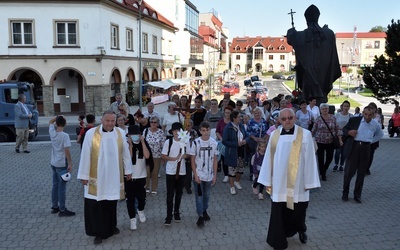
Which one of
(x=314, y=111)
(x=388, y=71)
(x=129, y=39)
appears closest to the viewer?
(x=314, y=111)

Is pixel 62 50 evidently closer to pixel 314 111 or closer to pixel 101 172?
pixel 314 111

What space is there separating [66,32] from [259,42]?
320 feet

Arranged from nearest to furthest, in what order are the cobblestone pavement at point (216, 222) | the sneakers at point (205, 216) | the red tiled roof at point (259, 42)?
the cobblestone pavement at point (216, 222)
the sneakers at point (205, 216)
the red tiled roof at point (259, 42)

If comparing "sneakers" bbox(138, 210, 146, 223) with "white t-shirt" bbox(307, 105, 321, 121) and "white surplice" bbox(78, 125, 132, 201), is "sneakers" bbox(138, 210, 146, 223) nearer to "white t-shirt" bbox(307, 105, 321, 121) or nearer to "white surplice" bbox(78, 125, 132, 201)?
"white surplice" bbox(78, 125, 132, 201)

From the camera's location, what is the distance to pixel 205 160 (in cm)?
655

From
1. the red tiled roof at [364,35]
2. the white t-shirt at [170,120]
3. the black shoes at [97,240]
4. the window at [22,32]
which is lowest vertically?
the black shoes at [97,240]

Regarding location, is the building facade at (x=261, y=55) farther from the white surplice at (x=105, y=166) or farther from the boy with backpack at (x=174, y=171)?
the white surplice at (x=105, y=166)

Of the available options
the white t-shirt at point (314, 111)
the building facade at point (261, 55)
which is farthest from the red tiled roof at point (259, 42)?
the white t-shirt at point (314, 111)

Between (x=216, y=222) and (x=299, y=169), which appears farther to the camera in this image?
(x=216, y=222)

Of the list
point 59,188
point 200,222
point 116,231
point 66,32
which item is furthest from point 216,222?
point 66,32

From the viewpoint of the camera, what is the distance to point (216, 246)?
19.2 ft

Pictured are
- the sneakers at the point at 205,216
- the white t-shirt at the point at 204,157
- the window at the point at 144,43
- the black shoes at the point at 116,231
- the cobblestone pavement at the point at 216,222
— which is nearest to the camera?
the cobblestone pavement at the point at 216,222

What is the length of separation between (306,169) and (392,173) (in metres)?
6.10

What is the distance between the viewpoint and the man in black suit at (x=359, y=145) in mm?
7688
